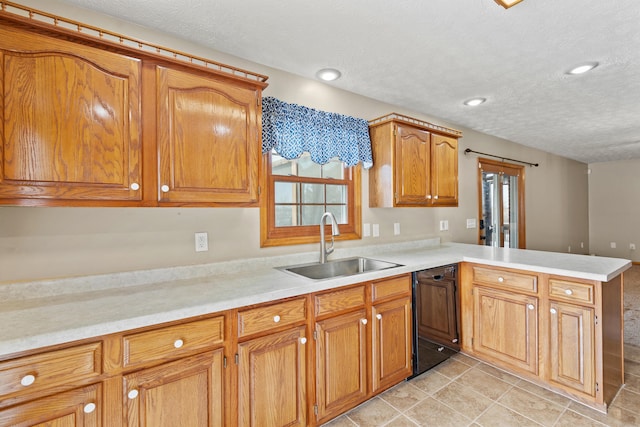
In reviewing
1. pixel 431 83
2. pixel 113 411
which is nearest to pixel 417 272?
pixel 431 83

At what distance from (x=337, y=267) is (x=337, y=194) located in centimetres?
65

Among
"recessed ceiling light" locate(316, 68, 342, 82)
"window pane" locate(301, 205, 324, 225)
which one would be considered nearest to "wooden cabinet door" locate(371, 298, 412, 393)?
"window pane" locate(301, 205, 324, 225)

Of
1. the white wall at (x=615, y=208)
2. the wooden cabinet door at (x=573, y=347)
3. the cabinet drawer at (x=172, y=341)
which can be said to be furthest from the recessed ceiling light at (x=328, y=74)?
the white wall at (x=615, y=208)

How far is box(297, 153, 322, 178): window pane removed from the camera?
2.42m

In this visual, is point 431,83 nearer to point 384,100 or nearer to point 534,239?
point 384,100

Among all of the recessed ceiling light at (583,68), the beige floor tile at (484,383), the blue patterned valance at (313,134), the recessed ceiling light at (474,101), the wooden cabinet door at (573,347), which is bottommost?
the beige floor tile at (484,383)

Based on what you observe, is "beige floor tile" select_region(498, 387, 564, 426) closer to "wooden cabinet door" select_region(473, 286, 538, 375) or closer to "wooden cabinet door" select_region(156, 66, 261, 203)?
"wooden cabinet door" select_region(473, 286, 538, 375)

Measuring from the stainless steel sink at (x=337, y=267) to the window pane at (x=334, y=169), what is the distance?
2.37 ft

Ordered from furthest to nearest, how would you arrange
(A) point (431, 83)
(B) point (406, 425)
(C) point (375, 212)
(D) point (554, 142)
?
(D) point (554, 142)
(C) point (375, 212)
(A) point (431, 83)
(B) point (406, 425)

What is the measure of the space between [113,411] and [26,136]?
1.12 m

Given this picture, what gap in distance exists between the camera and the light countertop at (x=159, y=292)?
110cm

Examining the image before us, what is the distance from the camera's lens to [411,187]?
2.63 meters

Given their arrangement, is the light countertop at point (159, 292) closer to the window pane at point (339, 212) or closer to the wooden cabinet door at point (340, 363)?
the wooden cabinet door at point (340, 363)

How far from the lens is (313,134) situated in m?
2.31
